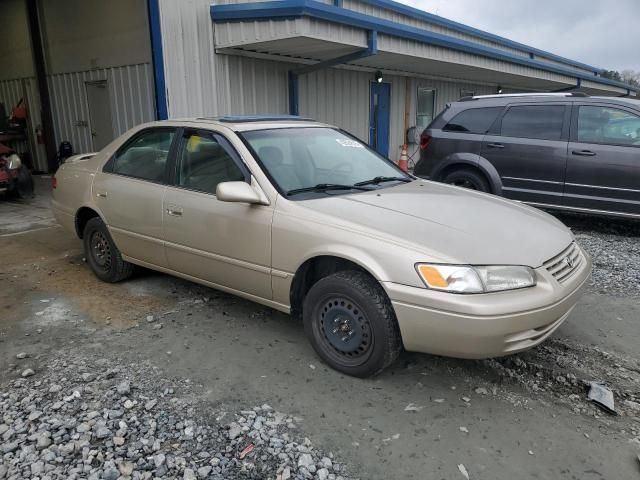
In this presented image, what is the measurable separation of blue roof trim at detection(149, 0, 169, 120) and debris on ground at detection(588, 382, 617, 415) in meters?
6.85

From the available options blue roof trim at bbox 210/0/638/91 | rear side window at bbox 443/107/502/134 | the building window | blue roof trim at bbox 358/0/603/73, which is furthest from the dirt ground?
the building window

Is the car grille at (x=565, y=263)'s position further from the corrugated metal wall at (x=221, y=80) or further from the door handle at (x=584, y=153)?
the corrugated metal wall at (x=221, y=80)

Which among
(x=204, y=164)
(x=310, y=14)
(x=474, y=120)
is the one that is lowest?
(x=204, y=164)

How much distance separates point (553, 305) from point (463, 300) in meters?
0.60

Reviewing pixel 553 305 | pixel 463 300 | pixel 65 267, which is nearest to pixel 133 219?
pixel 65 267

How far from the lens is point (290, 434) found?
8.84 ft

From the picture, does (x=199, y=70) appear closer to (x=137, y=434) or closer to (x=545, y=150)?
(x=545, y=150)

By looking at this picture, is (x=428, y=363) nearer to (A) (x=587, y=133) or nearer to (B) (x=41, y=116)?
(A) (x=587, y=133)

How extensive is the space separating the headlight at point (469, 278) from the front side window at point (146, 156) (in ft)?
8.21

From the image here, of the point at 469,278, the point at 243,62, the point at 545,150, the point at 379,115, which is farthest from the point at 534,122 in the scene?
the point at 379,115

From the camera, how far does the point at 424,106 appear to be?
48.8 feet

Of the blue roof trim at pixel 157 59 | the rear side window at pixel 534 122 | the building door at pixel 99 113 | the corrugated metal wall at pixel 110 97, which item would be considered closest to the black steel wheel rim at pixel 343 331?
the rear side window at pixel 534 122

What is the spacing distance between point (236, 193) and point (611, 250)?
15.5ft

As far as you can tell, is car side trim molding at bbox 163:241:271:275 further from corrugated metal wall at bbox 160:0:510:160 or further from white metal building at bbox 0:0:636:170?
corrugated metal wall at bbox 160:0:510:160
